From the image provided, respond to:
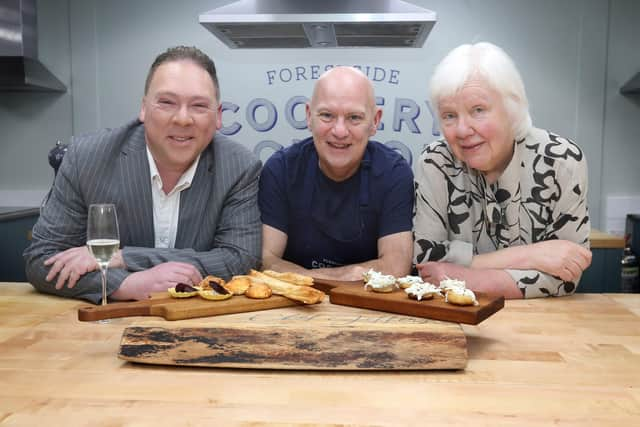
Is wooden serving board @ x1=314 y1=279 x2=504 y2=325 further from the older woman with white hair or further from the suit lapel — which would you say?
the suit lapel

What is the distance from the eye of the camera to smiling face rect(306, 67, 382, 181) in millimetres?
→ 2217

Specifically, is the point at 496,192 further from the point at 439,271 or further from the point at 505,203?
the point at 439,271

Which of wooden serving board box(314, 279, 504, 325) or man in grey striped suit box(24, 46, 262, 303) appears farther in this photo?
man in grey striped suit box(24, 46, 262, 303)

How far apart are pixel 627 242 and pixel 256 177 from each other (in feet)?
9.51

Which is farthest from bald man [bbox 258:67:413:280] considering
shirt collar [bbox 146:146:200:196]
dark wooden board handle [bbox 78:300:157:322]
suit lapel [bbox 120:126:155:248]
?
dark wooden board handle [bbox 78:300:157:322]

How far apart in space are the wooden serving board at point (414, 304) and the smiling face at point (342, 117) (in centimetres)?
82

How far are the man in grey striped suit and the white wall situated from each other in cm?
235

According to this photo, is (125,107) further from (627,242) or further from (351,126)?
(627,242)

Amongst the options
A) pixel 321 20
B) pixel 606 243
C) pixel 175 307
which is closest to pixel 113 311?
pixel 175 307

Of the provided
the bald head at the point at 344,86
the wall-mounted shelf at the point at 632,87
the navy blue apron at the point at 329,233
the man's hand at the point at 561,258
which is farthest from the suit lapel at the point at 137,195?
the wall-mounted shelf at the point at 632,87

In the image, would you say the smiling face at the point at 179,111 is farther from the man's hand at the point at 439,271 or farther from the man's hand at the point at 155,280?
the man's hand at the point at 439,271

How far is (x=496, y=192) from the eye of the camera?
2.01 metres

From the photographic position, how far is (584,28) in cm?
422

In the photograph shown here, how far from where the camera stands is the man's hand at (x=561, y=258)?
1.80m
